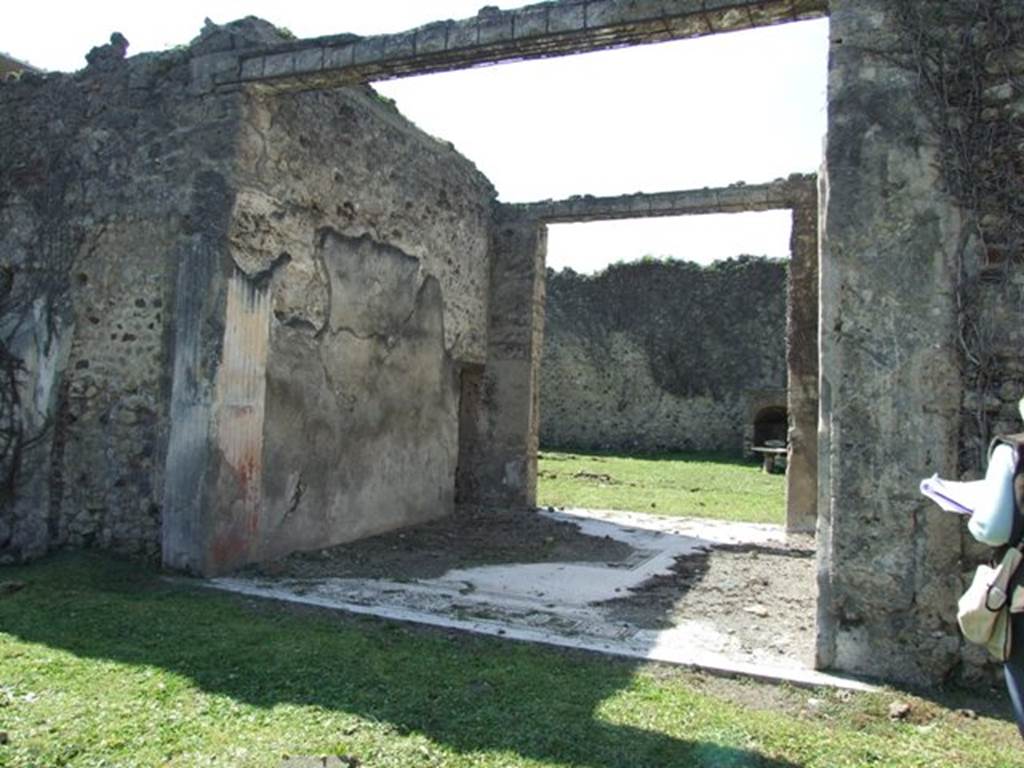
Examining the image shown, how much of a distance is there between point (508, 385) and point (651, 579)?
169 inches

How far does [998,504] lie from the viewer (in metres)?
2.30

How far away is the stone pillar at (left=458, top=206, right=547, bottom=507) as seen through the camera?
9.98m

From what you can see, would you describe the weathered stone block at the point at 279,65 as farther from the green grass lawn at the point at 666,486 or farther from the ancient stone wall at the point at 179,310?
the green grass lawn at the point at 666,486

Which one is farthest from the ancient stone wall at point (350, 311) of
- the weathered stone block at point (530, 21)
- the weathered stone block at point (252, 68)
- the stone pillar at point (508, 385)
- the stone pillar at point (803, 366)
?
the stone pillar at point (803, 366)

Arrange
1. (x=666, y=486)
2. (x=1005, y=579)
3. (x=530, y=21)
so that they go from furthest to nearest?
(x=666, y=486)
(x=530, y=21)
(x=1005, y=579)

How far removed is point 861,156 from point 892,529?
191 cm

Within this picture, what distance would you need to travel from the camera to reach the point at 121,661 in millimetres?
3889

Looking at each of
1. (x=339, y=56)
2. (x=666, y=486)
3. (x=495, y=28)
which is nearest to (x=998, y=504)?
(x=495, y=28)

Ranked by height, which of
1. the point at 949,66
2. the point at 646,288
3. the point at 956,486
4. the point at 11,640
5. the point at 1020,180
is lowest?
the point at 11,640

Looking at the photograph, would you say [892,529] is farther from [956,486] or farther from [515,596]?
[515,596]

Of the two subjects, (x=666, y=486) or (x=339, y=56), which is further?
(x=666, y=486)

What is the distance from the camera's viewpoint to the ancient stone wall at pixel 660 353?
68.1 feet

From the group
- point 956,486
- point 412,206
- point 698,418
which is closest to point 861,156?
point 956,486

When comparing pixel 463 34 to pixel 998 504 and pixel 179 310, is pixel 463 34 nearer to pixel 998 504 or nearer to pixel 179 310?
pixel 179 310
